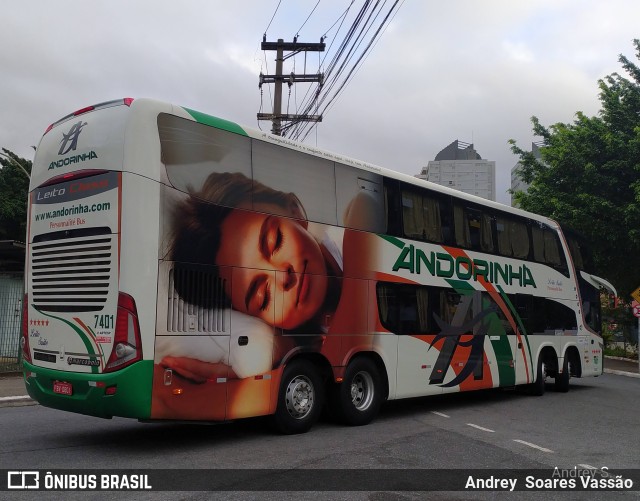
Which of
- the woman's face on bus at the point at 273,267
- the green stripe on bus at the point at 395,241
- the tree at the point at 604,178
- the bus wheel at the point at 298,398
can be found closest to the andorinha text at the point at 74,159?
the woman's face on bus at the point at 273,267

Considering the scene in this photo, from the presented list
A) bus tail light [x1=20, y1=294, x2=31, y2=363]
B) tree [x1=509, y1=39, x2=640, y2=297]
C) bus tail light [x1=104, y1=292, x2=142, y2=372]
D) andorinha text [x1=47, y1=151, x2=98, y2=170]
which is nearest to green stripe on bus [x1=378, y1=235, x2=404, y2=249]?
bus tail light [x1=104, y1=292, x2=142, y2=372]

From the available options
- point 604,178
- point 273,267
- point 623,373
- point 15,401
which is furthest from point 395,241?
point 623,373

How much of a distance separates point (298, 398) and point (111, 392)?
2697 mm

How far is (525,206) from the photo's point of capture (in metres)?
25.3

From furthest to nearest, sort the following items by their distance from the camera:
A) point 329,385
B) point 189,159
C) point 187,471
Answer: point 329,385
point 189,159
point 187,471

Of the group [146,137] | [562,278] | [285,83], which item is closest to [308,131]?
[285,83]

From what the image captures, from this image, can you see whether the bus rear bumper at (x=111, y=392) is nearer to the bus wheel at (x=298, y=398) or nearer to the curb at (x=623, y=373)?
the bus wheel at (x=298, y=398)

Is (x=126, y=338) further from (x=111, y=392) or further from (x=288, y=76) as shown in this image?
(x=288, y=76)

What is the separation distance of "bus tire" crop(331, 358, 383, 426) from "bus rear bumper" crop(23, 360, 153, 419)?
325 cm

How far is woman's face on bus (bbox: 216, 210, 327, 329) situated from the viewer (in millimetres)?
7680

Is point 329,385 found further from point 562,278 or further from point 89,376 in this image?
point 562,278

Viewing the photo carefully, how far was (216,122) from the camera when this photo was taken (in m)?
7.79

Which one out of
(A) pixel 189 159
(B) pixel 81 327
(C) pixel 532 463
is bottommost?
(C) pixel 532 463

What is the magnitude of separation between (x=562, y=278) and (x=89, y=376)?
1174 cm
